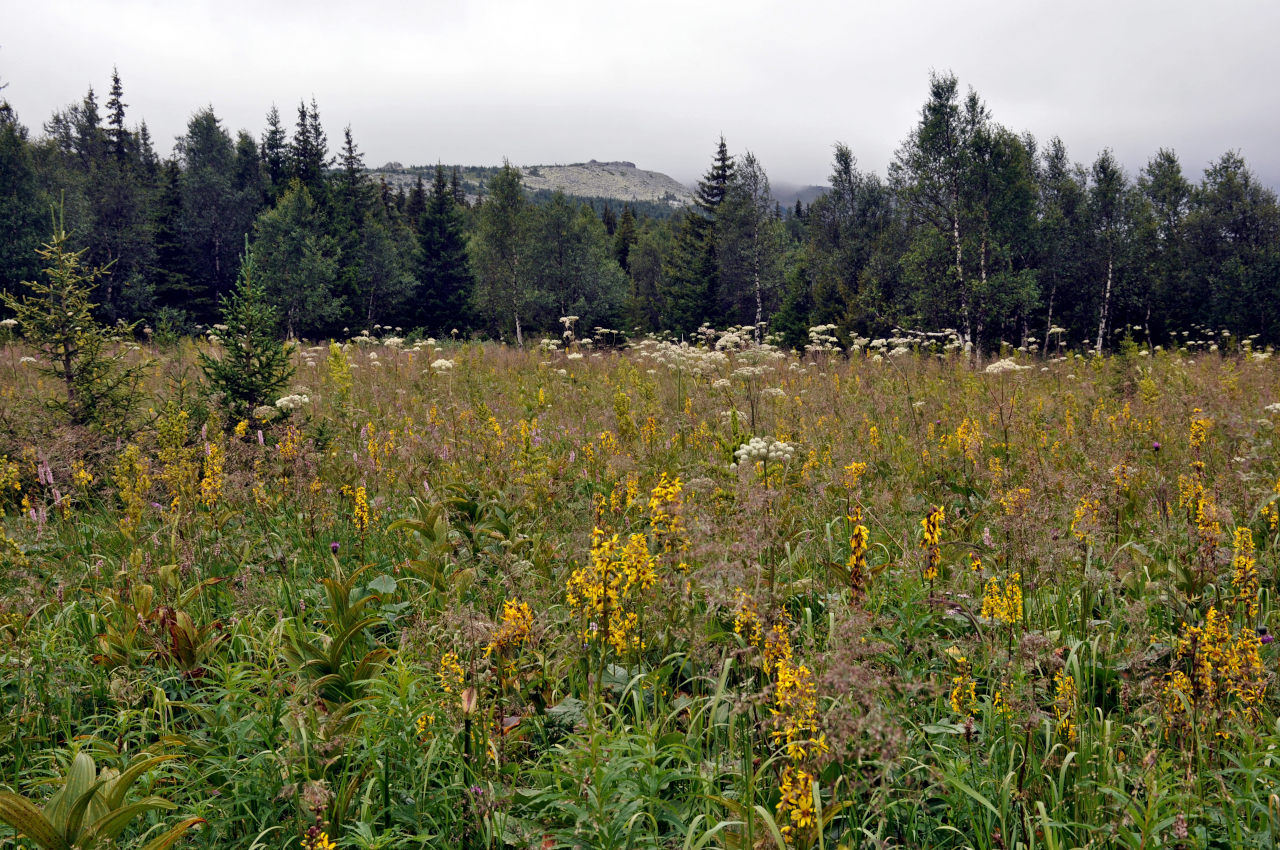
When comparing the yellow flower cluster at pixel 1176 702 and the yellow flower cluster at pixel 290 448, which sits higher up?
the yellow flower cluster at pixel 290 448

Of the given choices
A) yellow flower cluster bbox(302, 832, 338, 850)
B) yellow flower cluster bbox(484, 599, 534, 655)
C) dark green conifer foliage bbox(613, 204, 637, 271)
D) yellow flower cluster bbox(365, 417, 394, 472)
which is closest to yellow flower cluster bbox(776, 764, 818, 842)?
yellow flower cluster bbox(484, 599, 534, 655)

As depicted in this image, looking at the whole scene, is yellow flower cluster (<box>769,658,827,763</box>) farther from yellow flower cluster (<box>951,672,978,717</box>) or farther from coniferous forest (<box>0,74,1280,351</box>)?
coniferous forest (<box>0,74,1280,351</box>)

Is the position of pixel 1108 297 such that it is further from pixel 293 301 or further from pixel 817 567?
pixel 293 301

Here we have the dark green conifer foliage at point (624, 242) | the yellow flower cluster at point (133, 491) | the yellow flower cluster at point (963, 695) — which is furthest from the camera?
the dark green conifer foliage at point (624, 242)

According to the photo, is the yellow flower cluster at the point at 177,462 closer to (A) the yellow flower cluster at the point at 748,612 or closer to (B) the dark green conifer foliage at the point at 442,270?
(A) the yellow flower cluster at the point at 748,612

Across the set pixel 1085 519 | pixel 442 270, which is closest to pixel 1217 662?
pixel 1085 519

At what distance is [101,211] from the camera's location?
3394 cm

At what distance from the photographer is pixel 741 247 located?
36969 mm

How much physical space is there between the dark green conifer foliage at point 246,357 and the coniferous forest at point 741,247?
2352cm

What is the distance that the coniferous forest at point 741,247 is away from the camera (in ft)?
84.3

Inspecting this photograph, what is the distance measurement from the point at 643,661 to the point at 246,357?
5.51 metres

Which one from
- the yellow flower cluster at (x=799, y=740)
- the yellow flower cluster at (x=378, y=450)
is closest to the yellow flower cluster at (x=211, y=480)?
the yellow flower cluster at (x=378, y=450)

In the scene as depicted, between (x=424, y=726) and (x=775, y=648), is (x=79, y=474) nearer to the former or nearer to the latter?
(x=424, y=726)

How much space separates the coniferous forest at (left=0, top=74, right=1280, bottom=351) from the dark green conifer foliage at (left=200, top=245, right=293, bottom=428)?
23.5 m
